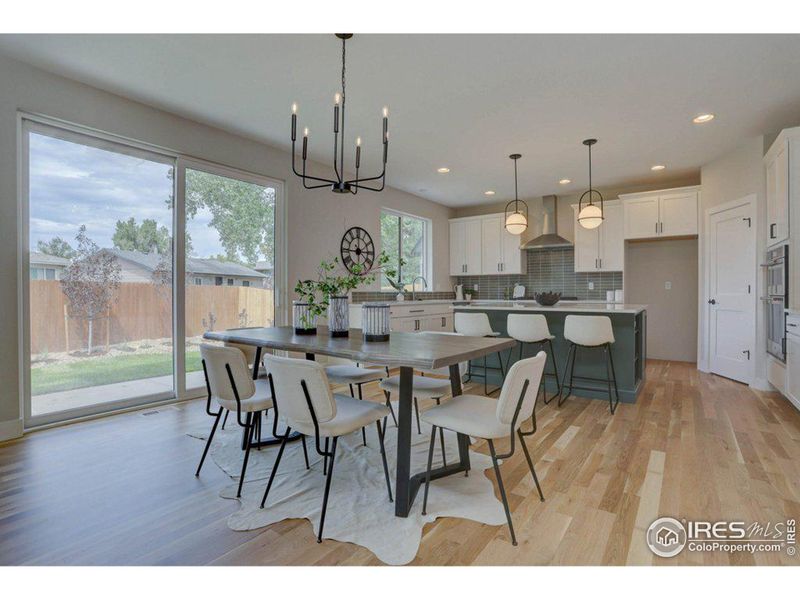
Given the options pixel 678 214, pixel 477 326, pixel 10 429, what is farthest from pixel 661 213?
pixel 10 429

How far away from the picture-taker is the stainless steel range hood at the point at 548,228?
6461 millimetres

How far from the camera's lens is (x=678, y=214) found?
5.48 metres

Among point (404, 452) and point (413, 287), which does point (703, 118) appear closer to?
point (404, 452)

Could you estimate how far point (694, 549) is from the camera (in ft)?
5.39

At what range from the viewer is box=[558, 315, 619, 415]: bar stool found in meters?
3.62

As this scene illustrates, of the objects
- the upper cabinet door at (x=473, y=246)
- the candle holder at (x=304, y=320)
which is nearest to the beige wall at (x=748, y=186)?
the upper cabinet door at (x=473, y=246)

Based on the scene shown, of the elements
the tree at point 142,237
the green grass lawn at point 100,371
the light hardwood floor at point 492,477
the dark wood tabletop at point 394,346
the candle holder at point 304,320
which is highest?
the tree at point 142,237

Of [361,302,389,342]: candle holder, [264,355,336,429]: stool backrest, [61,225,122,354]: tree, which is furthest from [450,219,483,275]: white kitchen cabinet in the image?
[264,355,336,429]: stool backrest

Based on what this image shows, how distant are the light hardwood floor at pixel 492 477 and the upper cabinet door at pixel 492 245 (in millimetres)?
4090

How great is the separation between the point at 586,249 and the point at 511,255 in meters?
1.19

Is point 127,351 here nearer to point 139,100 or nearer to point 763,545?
point 139,100

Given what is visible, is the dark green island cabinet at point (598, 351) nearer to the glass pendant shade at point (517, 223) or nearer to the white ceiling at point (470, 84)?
the glass pendant shade at point (517, 223)

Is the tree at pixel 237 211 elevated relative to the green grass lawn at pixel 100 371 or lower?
elevated
